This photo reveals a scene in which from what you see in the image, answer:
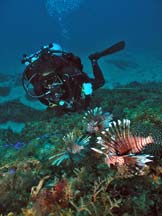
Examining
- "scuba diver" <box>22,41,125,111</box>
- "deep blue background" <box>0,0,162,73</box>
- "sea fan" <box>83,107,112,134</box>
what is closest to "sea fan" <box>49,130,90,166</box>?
"sea fan" <box>83,107,112,134</box>

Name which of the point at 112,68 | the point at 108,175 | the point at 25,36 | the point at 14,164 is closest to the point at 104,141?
the point at 108,175

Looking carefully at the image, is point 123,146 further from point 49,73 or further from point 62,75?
point 62,75

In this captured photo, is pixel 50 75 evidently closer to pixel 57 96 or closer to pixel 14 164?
pixel 57 96

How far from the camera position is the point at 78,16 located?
116 meters

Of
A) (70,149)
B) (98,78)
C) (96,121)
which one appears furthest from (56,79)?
(70,149)

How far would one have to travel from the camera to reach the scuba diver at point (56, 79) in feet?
25.3

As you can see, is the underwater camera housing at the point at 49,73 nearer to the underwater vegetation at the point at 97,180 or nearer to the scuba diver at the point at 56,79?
the scuba diver at the point at 56,79

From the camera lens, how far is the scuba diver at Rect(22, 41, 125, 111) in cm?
770

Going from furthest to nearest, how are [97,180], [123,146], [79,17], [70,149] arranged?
1. [79,17]
2. [70,149]
3. [97,180]
4. [123,146]

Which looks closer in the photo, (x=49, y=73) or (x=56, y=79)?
(x=49, y=73)

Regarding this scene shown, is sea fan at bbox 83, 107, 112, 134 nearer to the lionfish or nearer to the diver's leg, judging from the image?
the lionfish

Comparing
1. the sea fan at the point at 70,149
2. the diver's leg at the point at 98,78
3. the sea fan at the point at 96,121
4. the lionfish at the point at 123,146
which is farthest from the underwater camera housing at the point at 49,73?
the lionfish at the point at 123,146

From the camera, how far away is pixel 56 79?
8.04 metres

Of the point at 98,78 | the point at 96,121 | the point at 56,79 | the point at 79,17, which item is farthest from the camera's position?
the point at 79,17
